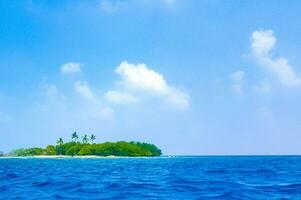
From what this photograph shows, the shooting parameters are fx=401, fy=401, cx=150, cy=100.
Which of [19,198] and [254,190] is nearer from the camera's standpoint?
[19,198]

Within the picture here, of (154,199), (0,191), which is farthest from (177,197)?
(0,191)

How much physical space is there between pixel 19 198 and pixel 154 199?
6.90 meters

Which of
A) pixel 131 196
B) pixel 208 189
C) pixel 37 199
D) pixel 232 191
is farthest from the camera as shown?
pixel 208 189

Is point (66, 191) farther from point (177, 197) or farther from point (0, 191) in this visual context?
point (177, 197)

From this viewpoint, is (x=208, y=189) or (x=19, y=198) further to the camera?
(x=208, y=189)

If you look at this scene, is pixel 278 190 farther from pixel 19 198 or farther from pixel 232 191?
pixel 19 198

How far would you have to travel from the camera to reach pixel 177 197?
821 inches

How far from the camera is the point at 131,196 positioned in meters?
21.3

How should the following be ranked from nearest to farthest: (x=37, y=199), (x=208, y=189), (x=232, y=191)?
(x=37, y=199) → (x=232, y=191) → (x=208, y=189)

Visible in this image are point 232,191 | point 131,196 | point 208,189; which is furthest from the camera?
point 208,189

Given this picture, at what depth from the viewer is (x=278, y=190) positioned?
2420cm

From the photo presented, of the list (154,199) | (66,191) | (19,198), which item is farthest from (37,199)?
(154,199)

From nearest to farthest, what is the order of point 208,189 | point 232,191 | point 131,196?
point 131,196
point 232,191
point 208,189

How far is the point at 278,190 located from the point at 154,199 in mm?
8614
